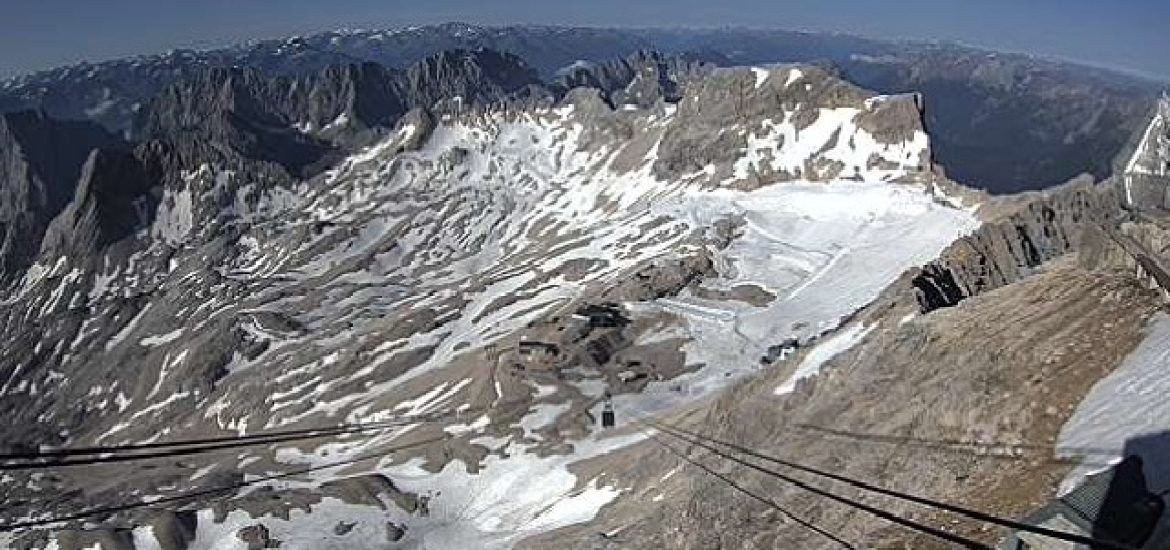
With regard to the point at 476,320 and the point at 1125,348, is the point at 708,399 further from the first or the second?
the point at 476,320

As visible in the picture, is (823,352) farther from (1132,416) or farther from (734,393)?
(1132,416)

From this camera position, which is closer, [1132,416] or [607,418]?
[1132,416]

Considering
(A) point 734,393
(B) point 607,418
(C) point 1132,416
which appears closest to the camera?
(C) point 1132,416

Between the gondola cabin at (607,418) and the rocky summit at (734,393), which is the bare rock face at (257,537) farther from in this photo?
the gondola cabin at (607,418)

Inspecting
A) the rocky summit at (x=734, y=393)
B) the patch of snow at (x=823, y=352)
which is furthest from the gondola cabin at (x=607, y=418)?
the patch of snow at (x=823, y=352)

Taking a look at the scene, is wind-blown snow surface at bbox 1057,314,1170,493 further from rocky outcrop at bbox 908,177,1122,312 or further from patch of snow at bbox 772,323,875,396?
patch of snow at bbox 772,323,875,396

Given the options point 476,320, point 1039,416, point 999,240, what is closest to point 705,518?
point 1039,416

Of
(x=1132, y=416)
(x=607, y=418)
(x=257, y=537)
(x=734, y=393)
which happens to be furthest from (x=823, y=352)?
(x=257, y=537)

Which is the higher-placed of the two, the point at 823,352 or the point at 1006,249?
the point at 1006,249

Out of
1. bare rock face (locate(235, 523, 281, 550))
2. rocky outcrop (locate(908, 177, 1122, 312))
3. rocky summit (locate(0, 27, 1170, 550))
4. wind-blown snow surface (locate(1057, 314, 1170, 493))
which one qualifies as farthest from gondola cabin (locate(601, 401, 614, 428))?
wind-blown snow surface (locate(1057, 314, 1170, 493))

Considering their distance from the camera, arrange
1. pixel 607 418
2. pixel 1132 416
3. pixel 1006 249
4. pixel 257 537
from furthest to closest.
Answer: pixel 607 418 < pixel 257 537 < pixel 1006 249 < pixel 1132 416
